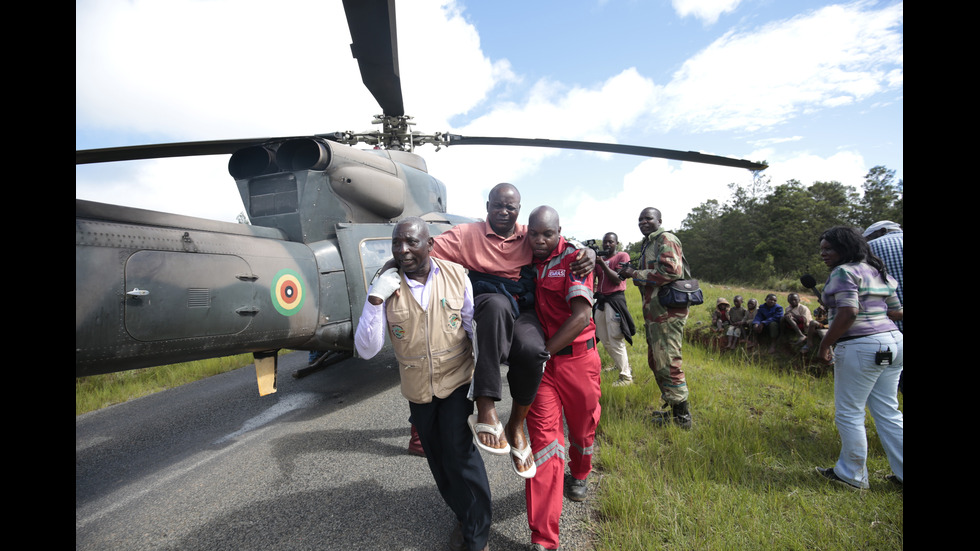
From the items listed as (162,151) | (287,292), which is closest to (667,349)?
(287,292)

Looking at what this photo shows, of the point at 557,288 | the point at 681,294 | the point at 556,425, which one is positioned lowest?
the point at 556,425

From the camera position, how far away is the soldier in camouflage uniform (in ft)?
12.0

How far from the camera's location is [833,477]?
2775 millimetres

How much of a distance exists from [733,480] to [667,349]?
3.82 feet

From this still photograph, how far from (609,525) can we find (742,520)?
0.76 metres

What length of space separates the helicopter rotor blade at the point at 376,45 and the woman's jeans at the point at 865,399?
161 inches

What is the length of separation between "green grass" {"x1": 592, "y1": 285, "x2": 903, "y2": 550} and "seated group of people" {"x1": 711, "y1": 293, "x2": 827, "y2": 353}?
2.86 m

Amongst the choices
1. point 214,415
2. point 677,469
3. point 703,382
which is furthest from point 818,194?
point 214,415

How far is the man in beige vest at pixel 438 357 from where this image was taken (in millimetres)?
2059

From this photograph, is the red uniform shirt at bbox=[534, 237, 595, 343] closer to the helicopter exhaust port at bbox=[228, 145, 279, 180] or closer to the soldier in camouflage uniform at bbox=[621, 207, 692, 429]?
the soldier in camouflage uniform at bbox=[621, 207, 692, 429]

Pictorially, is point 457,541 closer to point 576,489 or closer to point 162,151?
point 576,489

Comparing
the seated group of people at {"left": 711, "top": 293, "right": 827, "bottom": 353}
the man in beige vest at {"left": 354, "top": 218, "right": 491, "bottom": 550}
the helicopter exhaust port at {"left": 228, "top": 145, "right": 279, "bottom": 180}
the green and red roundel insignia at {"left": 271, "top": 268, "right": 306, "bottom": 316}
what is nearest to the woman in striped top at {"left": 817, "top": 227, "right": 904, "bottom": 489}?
the man in beige vest at {"left": 354, "top": 218, "right": 491, "bottom": 550}

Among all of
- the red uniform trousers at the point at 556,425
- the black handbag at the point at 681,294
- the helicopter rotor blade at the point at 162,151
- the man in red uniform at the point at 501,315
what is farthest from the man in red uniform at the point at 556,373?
the helicopter rotor blade at the point at 162,151
